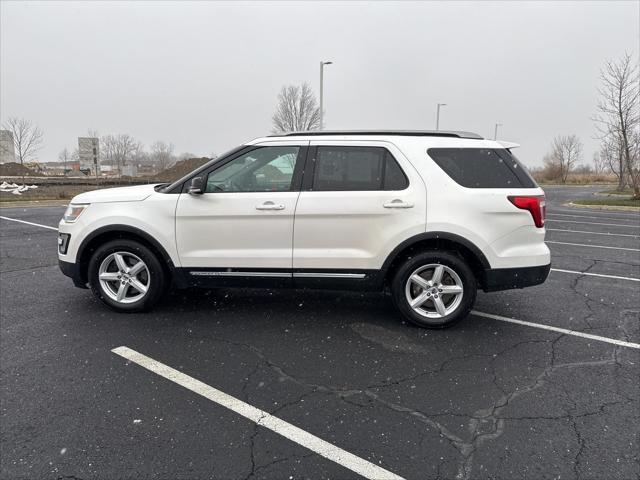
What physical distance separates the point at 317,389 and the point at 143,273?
94.9 inches

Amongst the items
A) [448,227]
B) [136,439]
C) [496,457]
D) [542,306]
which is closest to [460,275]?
[448,227]

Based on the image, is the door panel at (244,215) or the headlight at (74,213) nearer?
the door panel at (244,215)

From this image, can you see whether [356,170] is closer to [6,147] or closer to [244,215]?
[244,215]

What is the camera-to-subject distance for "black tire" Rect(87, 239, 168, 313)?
427 cm

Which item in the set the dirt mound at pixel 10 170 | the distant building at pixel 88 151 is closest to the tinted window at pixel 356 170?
the distant building at pixel 88 151

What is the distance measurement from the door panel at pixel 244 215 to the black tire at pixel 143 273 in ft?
1.04

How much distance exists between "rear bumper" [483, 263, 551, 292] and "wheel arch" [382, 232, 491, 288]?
0.06 m

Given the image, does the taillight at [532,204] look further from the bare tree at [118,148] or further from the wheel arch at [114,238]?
the bare tree at [118,148]

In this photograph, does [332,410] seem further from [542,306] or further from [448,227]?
[542,306]

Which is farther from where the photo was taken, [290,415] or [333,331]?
[333,331]

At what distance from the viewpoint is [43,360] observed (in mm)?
3406

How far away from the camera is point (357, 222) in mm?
3977

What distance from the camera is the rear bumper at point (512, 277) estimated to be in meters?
3.97

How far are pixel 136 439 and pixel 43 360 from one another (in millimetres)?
1520
